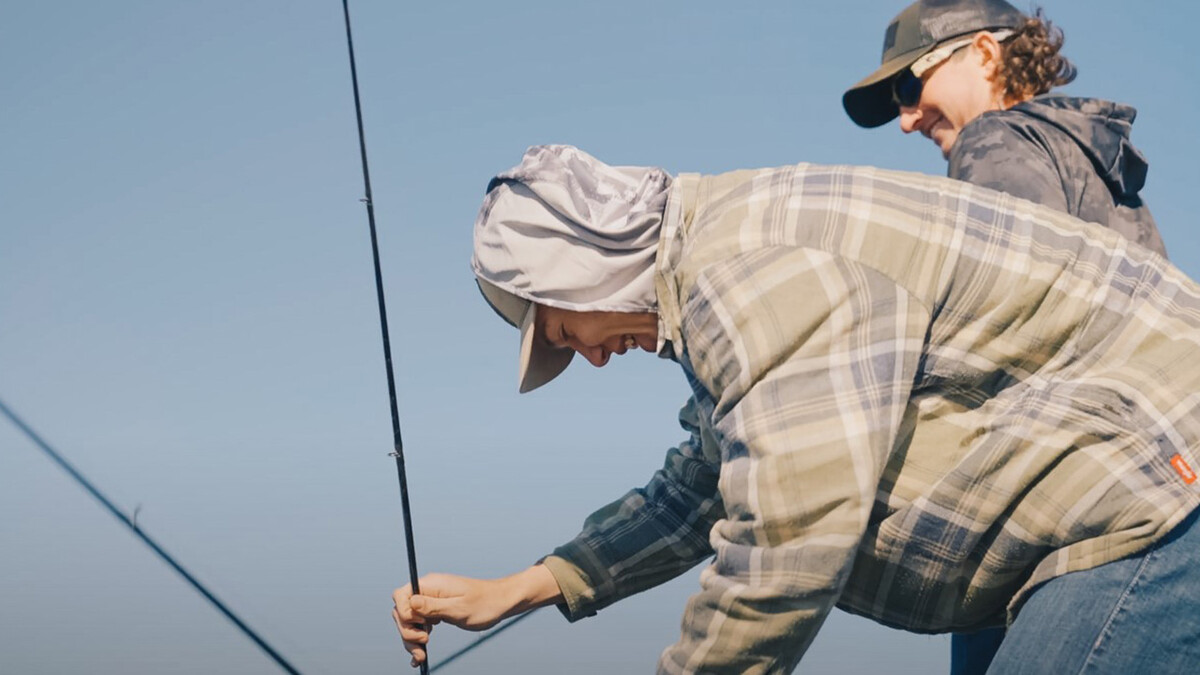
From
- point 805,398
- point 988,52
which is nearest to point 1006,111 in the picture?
point 988,52

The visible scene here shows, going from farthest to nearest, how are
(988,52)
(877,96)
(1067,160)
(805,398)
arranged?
(877,96)
(988,52)
(1067,160)
(805,398)

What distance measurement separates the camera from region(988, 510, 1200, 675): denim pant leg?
6.96ft

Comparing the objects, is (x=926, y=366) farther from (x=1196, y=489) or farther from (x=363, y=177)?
(x=363, y=177)

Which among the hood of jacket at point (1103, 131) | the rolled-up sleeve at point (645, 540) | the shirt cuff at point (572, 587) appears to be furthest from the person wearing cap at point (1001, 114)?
the shirt cuff at point (572, 587)

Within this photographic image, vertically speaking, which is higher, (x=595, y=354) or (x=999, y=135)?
(x=999, y=135)

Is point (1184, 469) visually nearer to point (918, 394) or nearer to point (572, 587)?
point (918, 394)

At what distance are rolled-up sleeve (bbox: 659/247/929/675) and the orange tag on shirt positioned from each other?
457 millimetres

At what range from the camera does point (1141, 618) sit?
2123 millimetres

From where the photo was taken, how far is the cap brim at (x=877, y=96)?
12.2 feet

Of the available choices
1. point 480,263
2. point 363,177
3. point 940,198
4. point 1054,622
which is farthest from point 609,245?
point 363,177

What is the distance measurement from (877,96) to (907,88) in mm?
125

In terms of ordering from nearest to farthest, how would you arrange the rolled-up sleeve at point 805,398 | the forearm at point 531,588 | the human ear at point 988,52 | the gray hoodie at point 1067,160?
the rolled-up sleeve at point 805,398
the gray hoodie at point 1067,160
the forearm at point 531,588
the human ear at point 988,52

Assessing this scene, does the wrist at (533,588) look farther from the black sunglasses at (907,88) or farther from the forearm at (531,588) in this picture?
the black sunglasses at (907,88)

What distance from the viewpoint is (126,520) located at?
11.5ft
